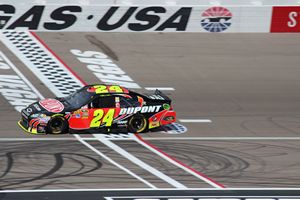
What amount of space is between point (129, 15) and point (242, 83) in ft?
22.0

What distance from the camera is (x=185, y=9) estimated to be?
31266 millimetres

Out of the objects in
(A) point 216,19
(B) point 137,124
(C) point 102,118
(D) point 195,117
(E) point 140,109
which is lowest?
(C) point 102,118

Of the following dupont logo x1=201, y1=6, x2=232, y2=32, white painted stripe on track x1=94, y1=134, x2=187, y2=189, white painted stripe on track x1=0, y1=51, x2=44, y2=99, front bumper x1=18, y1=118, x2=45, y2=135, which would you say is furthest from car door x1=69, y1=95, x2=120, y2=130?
dupont logo x1=201, y1=6, x2=232, y2=32

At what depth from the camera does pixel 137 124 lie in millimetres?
21875

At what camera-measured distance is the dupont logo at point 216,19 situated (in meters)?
31.3

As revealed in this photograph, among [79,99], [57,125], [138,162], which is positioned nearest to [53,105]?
[57,125]

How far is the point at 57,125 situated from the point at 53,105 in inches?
25.0

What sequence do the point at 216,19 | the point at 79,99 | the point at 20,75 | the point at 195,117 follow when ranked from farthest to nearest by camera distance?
the point at 216,19 → the point at 20,75 → the point at 195,117 → the point at 79,99

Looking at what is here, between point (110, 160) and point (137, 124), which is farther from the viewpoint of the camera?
point (137, 124)

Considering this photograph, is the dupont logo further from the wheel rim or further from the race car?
the wheel rim

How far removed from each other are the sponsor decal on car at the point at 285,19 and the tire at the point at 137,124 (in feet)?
39.8

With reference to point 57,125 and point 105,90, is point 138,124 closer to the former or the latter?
point 105,90

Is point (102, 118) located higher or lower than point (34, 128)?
higher

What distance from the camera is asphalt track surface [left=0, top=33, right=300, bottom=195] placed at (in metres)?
18.4
